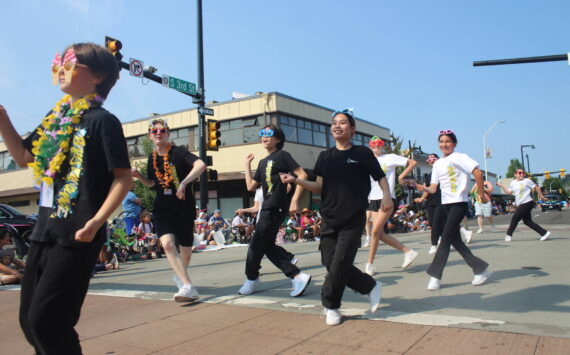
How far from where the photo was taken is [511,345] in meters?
2.89

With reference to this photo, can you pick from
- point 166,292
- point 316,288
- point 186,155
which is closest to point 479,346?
point 316,288

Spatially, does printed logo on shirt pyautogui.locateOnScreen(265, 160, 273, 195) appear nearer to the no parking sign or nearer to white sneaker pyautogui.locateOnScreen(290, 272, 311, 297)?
white sneaker pyautogui.locateOnScreen(290, 272, 311, 297)

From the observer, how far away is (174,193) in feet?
15.2

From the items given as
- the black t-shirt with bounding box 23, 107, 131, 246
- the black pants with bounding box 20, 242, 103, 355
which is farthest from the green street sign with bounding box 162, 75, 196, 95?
the black pants with bounding box 20, 242, 103, 355

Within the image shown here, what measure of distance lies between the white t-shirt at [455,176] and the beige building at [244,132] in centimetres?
2163

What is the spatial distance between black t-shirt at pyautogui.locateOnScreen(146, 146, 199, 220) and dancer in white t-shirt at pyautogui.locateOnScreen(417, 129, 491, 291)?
273 cm

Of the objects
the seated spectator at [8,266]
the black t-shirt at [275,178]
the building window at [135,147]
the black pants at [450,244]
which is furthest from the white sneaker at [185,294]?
the building window at [135,147]

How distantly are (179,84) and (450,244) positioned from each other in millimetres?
11337

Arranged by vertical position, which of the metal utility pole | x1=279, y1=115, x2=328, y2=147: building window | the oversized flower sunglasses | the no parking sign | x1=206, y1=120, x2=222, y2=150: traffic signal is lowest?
the oversized flower sunglasses

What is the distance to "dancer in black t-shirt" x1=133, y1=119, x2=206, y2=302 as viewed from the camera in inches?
178

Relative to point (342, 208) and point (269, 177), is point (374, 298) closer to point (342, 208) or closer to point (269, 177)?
point (342, 208)

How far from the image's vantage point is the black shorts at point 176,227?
4594 millimetres

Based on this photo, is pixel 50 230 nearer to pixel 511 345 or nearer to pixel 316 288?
pixel 511 345

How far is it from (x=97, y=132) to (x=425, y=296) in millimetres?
3628
